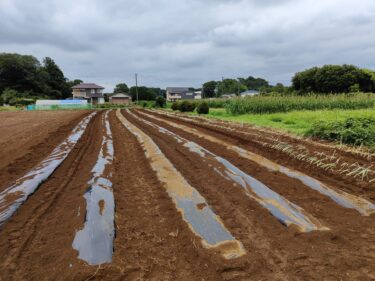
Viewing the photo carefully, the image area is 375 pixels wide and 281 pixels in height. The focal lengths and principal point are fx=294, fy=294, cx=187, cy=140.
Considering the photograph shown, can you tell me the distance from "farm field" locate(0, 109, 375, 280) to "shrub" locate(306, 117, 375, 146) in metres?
1.34

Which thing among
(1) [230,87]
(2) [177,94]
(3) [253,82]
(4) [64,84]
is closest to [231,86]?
(1) [230,87]

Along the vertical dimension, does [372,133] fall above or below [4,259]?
above

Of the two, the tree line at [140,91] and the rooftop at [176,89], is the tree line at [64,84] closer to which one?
the tree line at [140,91]

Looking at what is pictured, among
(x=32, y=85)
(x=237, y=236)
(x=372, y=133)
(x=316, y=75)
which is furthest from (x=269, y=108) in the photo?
(x=32, y=85)

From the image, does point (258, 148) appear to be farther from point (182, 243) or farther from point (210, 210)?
point (182, 243)

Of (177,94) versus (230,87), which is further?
(177,94)

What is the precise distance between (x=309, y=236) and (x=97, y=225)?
2504 mm

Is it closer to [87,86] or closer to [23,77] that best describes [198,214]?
[23,77]

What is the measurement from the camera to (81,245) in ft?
10.4

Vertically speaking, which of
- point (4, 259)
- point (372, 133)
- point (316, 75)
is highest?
point (316, 75)

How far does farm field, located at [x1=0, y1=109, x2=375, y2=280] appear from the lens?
8.95ft

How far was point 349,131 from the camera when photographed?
8.59 metres

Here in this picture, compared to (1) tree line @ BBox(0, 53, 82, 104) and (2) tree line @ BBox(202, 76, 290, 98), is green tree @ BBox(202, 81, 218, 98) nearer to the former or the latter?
(2) tree line @ BBox(202, 76, 290, 98)

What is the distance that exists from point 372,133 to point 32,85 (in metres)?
76.3
